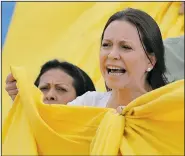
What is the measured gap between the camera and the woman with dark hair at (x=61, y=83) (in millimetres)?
2100

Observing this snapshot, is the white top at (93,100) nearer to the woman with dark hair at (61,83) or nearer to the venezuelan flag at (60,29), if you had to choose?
the woman with dark hair at (61,83)

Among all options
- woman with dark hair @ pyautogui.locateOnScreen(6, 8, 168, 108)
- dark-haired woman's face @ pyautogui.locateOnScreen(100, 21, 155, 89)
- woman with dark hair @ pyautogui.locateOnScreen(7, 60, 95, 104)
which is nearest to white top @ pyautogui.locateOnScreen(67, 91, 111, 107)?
woman with dark hair @ pyautogui.locateOnScreen(6, 8, 168, 108)

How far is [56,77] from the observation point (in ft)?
7.16

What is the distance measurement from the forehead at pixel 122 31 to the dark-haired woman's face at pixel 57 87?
0.58 meters

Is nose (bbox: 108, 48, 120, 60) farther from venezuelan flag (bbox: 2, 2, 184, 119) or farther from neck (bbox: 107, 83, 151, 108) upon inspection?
venezuelan flag (bbox: 2, 2, 184, 119)

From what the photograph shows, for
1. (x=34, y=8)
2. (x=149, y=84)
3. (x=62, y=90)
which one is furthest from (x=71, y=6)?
(x=149, y=84)

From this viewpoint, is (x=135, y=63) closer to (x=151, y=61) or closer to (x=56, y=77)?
(x=151, y=61)

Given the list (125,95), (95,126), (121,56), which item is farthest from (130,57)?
(95,126)

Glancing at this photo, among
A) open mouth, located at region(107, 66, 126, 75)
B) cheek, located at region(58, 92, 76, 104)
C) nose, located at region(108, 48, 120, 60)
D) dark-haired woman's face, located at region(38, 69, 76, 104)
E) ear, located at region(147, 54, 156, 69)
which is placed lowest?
cheek, located at region(58, 92, 76, 104)

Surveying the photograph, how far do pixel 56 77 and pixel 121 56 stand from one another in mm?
707

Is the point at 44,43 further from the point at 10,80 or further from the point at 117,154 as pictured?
the point at 117,154

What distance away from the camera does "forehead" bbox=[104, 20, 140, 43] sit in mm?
1529

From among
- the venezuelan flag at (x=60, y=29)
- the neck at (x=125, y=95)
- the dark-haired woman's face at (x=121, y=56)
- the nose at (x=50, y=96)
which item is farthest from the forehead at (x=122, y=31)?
the venezuelan flag at (x=60, y=29)

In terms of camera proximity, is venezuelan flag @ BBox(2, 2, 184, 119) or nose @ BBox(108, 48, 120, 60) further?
venezuelan flag @ BBox(2, 2, 184, 119)
